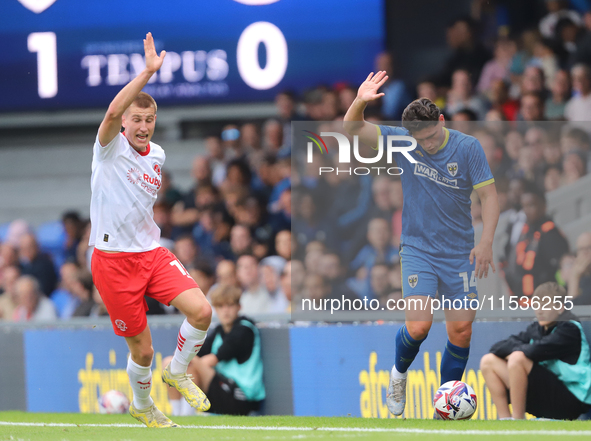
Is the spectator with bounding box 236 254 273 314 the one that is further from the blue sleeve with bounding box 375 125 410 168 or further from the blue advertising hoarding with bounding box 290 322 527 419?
the blue sleeve with bounding box 375 125 410 168

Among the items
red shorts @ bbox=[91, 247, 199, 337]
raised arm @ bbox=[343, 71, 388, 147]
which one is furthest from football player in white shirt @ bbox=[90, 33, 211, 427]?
raised arm @ bbox=[343, 71, 388, 147]

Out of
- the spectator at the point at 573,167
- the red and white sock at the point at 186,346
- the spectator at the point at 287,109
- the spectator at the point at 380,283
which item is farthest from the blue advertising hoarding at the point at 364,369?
the spectator at the point at 287,109

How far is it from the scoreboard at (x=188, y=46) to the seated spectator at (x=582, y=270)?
6.43m

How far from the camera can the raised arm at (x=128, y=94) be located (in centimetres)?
570

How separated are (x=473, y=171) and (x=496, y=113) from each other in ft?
10.2

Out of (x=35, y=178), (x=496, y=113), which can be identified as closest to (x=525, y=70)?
(x=496, y=113)

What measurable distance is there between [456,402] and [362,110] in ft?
7.05

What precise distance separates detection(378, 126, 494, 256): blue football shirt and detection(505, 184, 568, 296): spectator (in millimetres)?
564

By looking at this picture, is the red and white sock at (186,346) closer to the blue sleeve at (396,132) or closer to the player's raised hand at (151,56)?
the player's raised hand at (151,56)

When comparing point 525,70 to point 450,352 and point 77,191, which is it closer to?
point 450,352

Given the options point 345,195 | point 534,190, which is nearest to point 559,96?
point 534,190

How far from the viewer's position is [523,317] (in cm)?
707

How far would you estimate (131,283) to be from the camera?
6160mm

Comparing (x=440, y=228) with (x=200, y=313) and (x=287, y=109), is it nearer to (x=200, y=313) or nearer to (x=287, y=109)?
(x=200, y=313)
